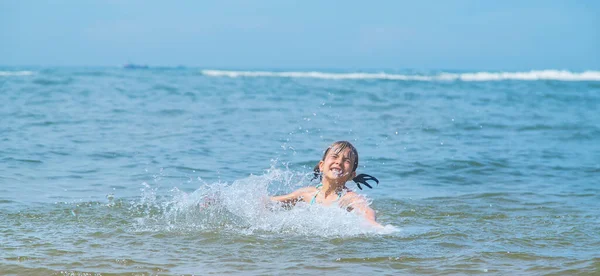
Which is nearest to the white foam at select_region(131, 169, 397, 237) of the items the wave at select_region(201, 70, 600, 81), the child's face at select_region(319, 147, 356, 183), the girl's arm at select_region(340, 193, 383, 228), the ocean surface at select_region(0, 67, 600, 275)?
the ocean surface at select_region(0, 67, 600, 275)

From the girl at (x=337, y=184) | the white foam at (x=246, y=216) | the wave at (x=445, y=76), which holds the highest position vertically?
the wave at (x=445, y=76)

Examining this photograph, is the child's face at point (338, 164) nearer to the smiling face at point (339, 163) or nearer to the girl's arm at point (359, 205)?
the smiling face at point (339, 163)

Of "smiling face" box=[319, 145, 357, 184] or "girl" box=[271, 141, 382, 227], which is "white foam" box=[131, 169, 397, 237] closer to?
"girl" box=[271, 141, 382, 227]

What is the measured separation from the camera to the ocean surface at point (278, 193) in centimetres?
484

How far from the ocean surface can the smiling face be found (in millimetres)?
353

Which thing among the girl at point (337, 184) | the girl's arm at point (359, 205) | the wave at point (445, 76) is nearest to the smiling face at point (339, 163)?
the girl at point (337, 184)

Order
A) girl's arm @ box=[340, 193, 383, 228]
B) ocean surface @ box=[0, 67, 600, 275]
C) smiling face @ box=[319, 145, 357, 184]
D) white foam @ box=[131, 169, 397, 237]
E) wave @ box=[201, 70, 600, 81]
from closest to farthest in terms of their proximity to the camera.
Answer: ocean surface @ box=[0, 67, 600, 275]
white foam @ box=[131, 169, 397, 237]
girl's arm @ box=[340, 193, 383, 228]
smiling face @ box=[319, 145, 357, 184]
wave @ box=[201, 70, 600, 81]

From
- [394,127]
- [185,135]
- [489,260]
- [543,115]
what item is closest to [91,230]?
[489,260]

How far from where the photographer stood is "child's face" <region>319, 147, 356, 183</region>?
6.11 m

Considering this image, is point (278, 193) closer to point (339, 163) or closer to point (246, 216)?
point (246, 216)

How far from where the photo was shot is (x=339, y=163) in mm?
6137

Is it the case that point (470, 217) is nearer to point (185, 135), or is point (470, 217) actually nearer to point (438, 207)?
point (438, 207)

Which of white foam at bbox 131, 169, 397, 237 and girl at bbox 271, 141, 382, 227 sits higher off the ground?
girl at bbox 271, 141, 382, 227

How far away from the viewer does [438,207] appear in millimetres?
7043
